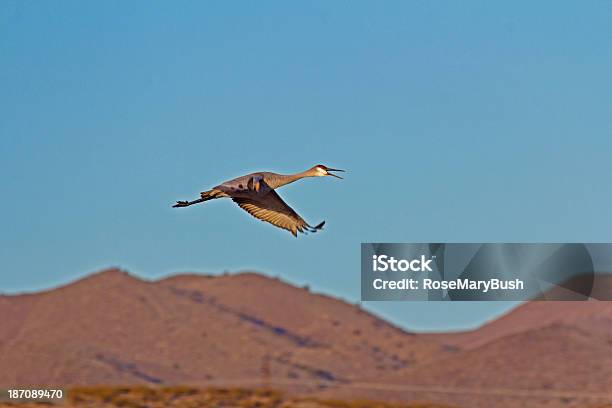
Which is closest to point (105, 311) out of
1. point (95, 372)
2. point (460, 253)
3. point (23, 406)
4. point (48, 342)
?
point (48, 342)

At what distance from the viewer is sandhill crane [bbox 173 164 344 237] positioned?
2984cm

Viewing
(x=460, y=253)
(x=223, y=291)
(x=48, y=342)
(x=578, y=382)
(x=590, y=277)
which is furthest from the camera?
(x=223, y=291)

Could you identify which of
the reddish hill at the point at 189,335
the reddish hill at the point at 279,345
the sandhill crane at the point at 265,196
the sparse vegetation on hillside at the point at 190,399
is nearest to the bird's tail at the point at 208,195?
the sandhill crane at the point at 265,196

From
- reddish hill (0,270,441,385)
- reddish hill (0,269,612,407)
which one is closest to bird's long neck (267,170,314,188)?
reddish hill (0,269,612,407)

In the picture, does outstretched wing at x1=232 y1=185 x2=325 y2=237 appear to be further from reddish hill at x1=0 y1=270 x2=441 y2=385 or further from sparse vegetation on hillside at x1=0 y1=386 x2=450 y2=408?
reddish hill at x1=0 y1=270 x2=441 y2=385

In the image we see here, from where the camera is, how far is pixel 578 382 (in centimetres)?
11556

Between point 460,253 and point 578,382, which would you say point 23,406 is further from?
point 578,382

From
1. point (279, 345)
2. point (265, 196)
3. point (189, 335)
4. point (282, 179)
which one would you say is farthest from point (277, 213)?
point (279, 345)

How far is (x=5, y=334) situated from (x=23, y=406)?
472ft

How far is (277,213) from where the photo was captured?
3288 cm

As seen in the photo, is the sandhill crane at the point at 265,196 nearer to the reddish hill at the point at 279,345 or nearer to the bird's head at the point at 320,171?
the bird's head at the point at 320,171

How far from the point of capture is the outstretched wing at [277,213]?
3256cm

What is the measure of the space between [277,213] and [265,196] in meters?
0.82

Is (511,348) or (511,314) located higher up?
(511,314)
